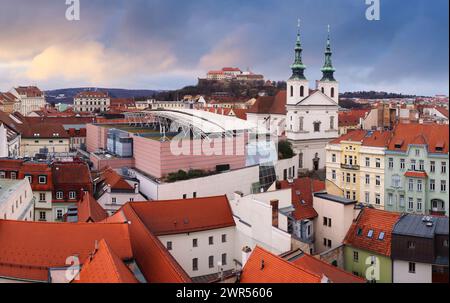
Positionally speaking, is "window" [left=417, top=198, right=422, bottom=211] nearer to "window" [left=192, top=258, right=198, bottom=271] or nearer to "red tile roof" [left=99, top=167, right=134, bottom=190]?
"window" [left=192, top=258, right=198, bottom=271]

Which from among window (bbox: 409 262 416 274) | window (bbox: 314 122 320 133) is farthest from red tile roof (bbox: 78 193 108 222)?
window (bbox: 314 122 320 133)

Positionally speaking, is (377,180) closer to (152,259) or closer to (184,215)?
(184,215)

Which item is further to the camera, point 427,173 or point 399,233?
point 427,173

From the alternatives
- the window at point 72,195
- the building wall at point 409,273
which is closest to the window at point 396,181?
the building wall at point 409,273

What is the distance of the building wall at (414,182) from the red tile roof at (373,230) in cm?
734

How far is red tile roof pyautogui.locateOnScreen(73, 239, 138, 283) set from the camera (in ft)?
26.0

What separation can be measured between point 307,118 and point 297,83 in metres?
2.44

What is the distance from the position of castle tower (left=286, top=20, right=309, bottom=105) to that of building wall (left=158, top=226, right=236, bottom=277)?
21.0m

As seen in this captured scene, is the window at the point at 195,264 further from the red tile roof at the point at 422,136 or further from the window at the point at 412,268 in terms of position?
the red tile roof at the point at 422,136

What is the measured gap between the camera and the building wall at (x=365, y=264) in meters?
13.2

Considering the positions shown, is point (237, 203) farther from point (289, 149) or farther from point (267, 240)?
point (289, 149)
